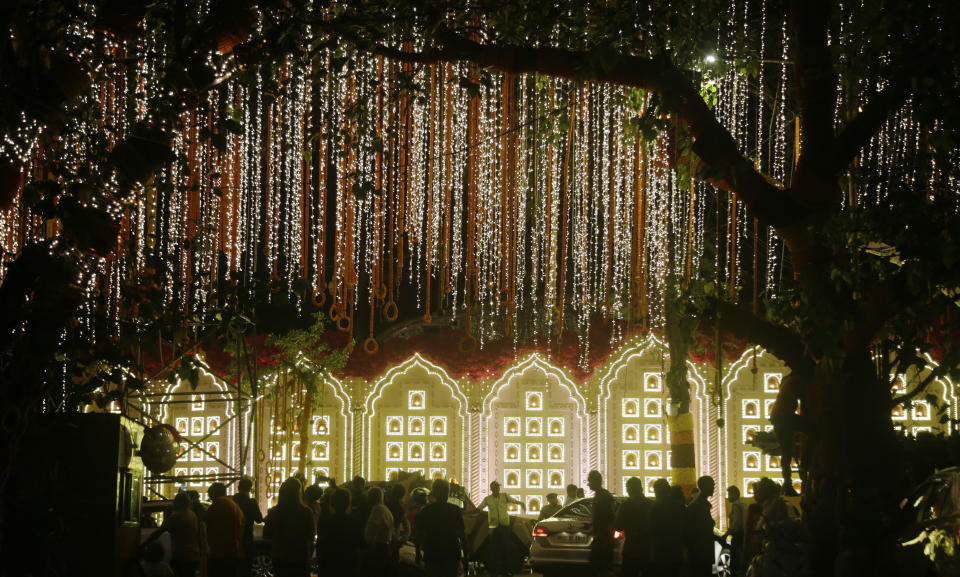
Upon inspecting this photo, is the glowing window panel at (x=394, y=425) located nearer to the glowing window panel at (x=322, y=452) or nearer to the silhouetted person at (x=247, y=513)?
the glowing window panel at (x=322, y=452)

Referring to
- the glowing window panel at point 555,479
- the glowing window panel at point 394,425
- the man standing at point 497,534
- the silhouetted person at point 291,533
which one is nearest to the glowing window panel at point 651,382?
the glowing window panel at point 555,479

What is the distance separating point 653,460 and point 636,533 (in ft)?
34.6

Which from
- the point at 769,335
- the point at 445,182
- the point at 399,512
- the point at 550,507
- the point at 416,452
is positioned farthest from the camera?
the point at 416,452

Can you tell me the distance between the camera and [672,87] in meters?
6.98

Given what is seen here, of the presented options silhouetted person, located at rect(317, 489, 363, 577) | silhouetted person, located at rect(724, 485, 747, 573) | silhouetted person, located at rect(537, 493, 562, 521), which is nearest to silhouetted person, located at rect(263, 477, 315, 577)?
silhouetted person, located at rect(317, 489, 363, 577)

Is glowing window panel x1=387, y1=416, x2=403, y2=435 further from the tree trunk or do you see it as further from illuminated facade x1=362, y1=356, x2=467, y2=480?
the tree trunk

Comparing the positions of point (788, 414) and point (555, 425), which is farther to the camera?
point (555, 425)

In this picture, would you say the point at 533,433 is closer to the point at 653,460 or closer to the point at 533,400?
the point at 533,400

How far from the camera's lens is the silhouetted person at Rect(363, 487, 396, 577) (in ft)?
35.0

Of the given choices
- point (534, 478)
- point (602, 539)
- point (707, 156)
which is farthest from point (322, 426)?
point (707, 156)

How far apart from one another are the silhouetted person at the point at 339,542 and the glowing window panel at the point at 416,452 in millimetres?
10210

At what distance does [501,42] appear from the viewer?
782 centimetres

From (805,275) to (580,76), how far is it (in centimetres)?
198

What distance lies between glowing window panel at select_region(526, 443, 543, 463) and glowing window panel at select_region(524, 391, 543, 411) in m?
0.72
